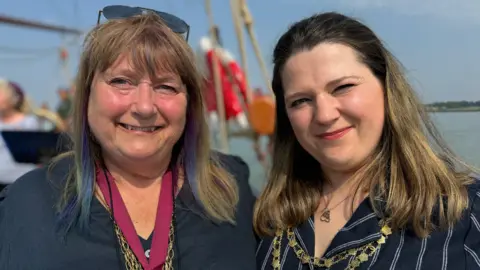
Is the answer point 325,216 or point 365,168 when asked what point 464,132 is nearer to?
Answer: point 365,168

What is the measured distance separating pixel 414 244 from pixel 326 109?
1.32 feet

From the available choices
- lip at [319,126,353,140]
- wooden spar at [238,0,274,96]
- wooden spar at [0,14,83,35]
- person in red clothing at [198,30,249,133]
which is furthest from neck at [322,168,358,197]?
wooden spar at [0,14,83,35]

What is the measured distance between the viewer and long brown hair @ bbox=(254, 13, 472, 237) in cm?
121

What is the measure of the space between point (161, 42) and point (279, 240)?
2.25ft

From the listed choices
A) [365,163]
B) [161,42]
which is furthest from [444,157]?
[161,42]

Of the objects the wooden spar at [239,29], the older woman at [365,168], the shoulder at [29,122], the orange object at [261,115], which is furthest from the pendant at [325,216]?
the shoulder at [29,122]

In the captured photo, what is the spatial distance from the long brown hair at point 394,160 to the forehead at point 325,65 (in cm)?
2

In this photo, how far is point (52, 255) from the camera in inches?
50.0

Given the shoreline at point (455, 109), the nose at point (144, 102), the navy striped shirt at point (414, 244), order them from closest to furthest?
1. the navy striped shirt at point (414, 244)
2. the nose at point (144, 102)
3. the shoreline at point (455, 109)

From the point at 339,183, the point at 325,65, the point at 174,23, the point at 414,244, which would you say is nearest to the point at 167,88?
the point at 174,23

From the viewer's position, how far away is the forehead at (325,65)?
1.25 m

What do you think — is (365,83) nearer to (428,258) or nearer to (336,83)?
(336,83)

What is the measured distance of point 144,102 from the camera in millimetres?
1343

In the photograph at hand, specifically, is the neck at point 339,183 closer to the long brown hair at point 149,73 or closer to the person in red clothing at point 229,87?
the long brown hair at point 149,73
